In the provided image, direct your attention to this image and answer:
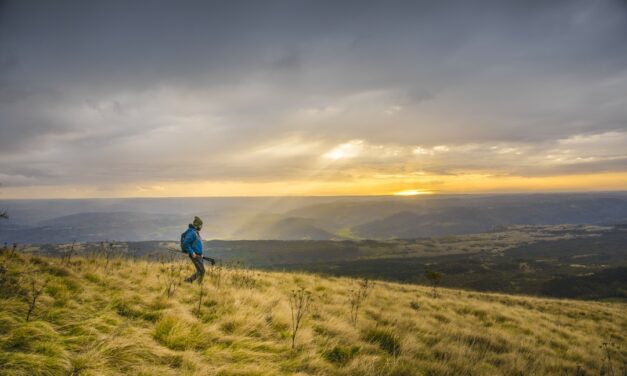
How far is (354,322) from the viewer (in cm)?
879

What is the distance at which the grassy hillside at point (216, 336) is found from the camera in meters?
4.59

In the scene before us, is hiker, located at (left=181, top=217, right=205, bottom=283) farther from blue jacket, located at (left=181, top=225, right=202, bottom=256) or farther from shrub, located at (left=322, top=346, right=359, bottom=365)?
shrub, located at (left=322, top=346, right=359, bottom=365)

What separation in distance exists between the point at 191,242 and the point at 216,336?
5.21 metres

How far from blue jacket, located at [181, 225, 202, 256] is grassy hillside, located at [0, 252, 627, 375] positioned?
103 centimetres

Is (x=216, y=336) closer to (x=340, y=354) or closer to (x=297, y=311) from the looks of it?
(x=340, y=354)

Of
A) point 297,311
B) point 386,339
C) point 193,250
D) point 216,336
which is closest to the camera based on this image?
point 216,336

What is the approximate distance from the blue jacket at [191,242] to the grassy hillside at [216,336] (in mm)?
1031

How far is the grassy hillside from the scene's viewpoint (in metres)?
4.59

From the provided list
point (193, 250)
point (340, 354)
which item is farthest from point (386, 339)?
point (193, 250)

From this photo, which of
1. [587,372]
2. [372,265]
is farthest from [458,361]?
[372,265]

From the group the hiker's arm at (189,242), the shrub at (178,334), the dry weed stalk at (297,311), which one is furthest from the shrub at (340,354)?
the hiker's arm at (189,242)

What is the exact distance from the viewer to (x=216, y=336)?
6.04 m

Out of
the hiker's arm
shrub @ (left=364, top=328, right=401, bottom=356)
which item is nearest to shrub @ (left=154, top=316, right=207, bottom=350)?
shrub @ (left=364, top=328, right=401, bottom=356)

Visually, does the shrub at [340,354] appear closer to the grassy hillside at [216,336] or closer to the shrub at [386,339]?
the grassy hillside at [216,336]
